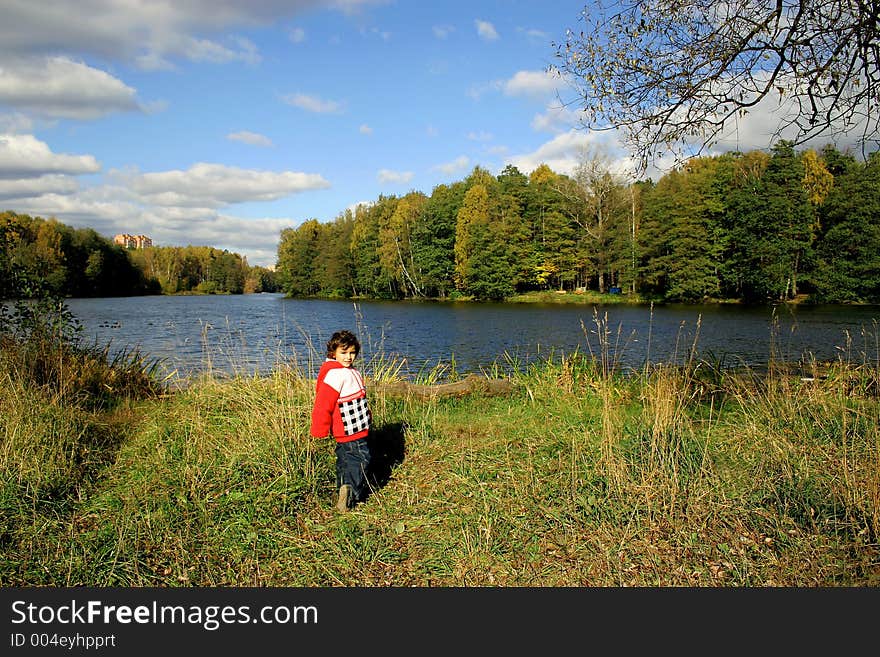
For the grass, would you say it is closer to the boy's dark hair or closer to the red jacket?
the red jacket

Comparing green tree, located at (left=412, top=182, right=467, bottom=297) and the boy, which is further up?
green tree, located at (left=412, top=182, right=467, bottom=297)

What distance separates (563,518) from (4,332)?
8.08 metres

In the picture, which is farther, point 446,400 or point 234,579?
point 446,400

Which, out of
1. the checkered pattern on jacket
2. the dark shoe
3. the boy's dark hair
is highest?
the boy's dark hair

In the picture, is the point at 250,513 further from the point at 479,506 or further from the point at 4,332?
the point at 4,332

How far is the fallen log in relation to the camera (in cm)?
840

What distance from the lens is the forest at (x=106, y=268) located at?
8.81m

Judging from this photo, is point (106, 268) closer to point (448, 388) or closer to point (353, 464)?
point (448, 388)

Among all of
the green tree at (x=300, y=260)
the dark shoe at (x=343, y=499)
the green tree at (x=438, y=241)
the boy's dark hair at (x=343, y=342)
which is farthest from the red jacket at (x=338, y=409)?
the green tree at (x=300, y=260)

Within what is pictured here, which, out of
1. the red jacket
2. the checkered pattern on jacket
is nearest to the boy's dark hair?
the red jacket

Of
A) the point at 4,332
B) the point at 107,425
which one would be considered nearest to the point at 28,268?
the point at 4,332

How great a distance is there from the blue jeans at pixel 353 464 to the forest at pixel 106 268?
21.7ft

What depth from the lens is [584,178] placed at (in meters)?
52.4

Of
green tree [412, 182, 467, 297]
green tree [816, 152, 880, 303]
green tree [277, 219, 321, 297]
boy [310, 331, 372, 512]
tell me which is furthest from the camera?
green tree [277, 219, 321, 297]
